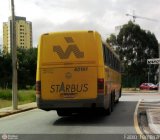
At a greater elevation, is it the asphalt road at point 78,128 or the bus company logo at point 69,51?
the bus company logo at point 69,51

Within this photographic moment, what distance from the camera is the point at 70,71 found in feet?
59.8

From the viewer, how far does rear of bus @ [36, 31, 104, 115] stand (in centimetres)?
1798

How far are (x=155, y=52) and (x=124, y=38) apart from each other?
663cm

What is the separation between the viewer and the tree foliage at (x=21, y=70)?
7538 cm

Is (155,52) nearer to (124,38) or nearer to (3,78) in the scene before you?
(124,38)

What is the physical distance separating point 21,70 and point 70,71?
61.1 meters

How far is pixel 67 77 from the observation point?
18.2 m

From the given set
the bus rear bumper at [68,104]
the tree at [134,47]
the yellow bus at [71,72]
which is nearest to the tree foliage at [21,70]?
the tree at [134,47]

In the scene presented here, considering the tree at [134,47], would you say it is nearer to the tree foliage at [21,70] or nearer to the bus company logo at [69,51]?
the tree foliage at [21,70]

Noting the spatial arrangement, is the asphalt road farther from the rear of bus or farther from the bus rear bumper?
the rear of bus

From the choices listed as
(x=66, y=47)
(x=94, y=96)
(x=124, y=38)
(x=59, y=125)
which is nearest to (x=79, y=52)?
(x=66, y=47)

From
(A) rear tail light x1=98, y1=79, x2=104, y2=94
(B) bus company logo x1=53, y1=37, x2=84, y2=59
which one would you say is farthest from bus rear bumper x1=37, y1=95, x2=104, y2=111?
(B) bus company logo x1=53, y1=37, x2=84, y2=59

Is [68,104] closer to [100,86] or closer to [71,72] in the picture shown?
[71,72]

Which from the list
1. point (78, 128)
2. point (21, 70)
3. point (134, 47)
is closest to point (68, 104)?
point (78, 128)
